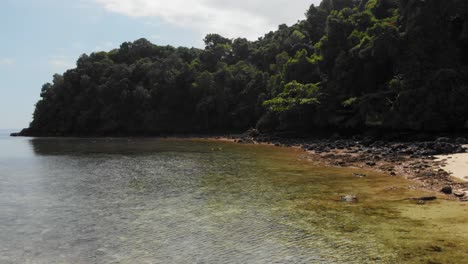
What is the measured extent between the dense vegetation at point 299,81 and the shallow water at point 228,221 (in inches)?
966

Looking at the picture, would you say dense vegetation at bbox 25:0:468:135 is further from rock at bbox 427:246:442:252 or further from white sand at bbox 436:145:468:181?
rock at bbox 427:246:442:252

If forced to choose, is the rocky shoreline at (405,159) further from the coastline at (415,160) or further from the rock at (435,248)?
the rock at (435,248)

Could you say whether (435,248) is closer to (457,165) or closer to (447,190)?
(447,190)

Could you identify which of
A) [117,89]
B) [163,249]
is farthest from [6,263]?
[117,89]

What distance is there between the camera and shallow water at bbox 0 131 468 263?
1221 cm

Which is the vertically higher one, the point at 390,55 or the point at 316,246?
the point at 390,55

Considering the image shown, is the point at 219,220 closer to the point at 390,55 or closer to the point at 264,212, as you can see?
the point at 264,212

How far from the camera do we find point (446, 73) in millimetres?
42375

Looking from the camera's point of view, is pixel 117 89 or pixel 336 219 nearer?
pixel 336 219

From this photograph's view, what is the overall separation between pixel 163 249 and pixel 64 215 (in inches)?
295

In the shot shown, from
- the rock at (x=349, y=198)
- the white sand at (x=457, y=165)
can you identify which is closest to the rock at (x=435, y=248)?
the rock at (x=349, y=198)

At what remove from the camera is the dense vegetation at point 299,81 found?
45094 millimetres

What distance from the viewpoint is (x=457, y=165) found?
84.5ft

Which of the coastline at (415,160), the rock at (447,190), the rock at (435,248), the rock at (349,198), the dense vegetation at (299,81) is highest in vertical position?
the dense vegetation at (299,81)
